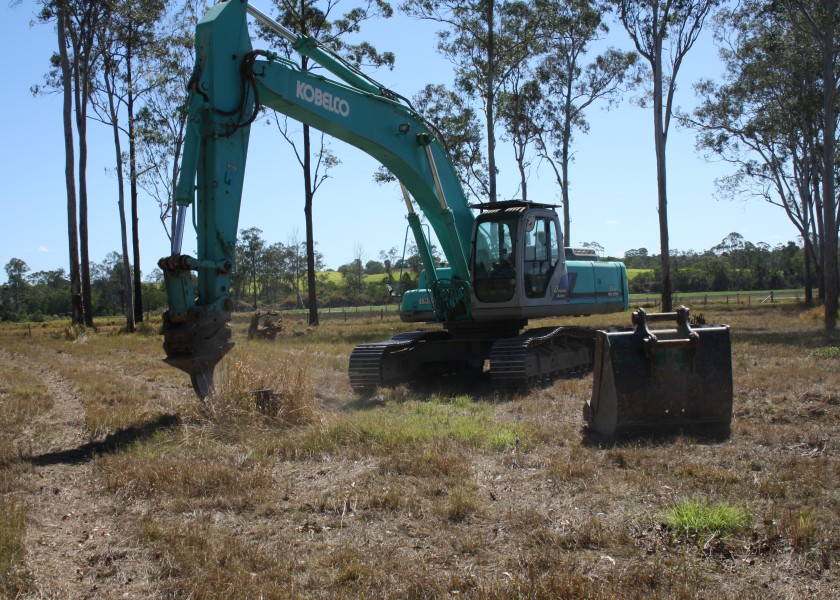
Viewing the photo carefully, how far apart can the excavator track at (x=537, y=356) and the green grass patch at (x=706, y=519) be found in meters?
6.51

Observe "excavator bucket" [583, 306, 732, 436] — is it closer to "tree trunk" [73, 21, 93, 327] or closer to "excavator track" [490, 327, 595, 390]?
"excavator track" [490, 327, 595, 390]

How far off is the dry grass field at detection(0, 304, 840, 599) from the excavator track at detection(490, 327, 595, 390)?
4.59 ft

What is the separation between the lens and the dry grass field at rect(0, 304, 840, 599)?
425 cm

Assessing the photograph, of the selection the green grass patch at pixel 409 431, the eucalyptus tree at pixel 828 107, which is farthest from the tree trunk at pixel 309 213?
the green grass patch at pixel 409 431

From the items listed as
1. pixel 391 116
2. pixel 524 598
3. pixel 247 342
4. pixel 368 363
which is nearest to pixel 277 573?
pixel 524 598

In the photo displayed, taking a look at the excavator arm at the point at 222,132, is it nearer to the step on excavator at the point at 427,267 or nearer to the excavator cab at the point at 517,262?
the step on excavator at the point at 427,267

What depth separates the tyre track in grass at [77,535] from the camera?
432 centimetres

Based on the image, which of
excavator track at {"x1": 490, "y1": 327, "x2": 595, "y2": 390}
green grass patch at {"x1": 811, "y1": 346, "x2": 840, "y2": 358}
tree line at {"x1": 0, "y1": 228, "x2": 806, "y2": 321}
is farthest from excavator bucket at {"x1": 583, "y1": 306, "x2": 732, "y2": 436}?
tree line at {"x1": 0, "y1": 228, "x2": 806, "y2": 321}

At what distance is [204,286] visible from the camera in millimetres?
8883

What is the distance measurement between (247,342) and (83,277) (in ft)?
29.9

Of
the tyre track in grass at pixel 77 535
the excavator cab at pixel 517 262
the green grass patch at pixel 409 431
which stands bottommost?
the tyre track in grass at pixel 77 535

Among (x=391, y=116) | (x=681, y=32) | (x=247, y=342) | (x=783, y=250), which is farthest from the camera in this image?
(x=783, y=250)

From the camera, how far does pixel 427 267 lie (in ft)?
43.5

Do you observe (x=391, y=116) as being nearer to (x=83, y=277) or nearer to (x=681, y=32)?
(x=83, y=277)
